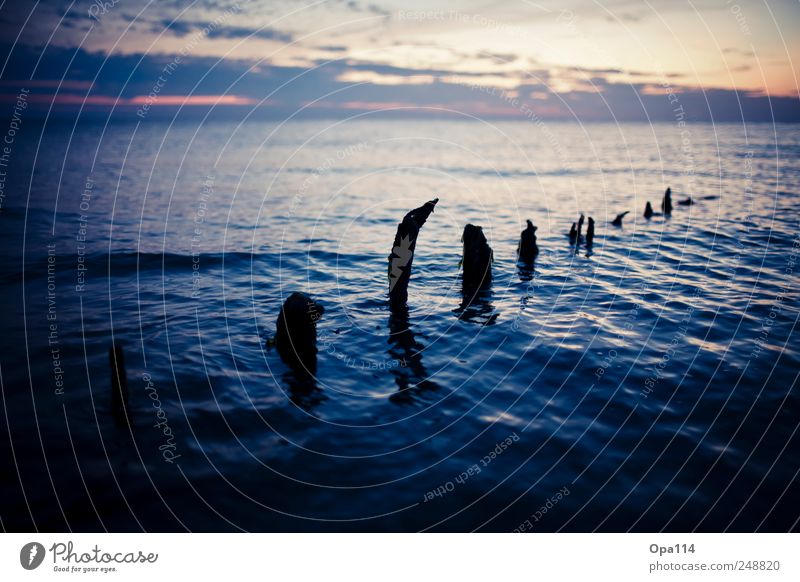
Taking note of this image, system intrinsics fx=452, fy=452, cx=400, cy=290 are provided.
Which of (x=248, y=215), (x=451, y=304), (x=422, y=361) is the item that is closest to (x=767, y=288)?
(x=451, y=304)

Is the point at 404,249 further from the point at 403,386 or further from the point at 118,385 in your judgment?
the point at 118,385

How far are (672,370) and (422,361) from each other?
7.66 metres

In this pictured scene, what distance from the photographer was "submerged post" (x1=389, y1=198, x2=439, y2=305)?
1673 centimetres

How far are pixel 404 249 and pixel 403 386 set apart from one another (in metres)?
5.84

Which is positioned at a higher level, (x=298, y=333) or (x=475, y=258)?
(x=475, y=258)

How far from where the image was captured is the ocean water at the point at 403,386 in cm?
915

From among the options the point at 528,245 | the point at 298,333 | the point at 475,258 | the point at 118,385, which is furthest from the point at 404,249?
the point at 528,245

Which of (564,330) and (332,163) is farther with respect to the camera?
(332,163)

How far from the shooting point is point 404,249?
17.1 metres

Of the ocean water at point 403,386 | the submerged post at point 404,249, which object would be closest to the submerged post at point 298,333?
the ocean water at point 403,386

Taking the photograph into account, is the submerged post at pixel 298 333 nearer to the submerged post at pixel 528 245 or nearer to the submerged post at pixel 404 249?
the submerged post at pixel 404 249

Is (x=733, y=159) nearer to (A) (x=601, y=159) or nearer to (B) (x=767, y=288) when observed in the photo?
(A) (x=601, y=159)

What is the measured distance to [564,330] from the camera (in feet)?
54.9
